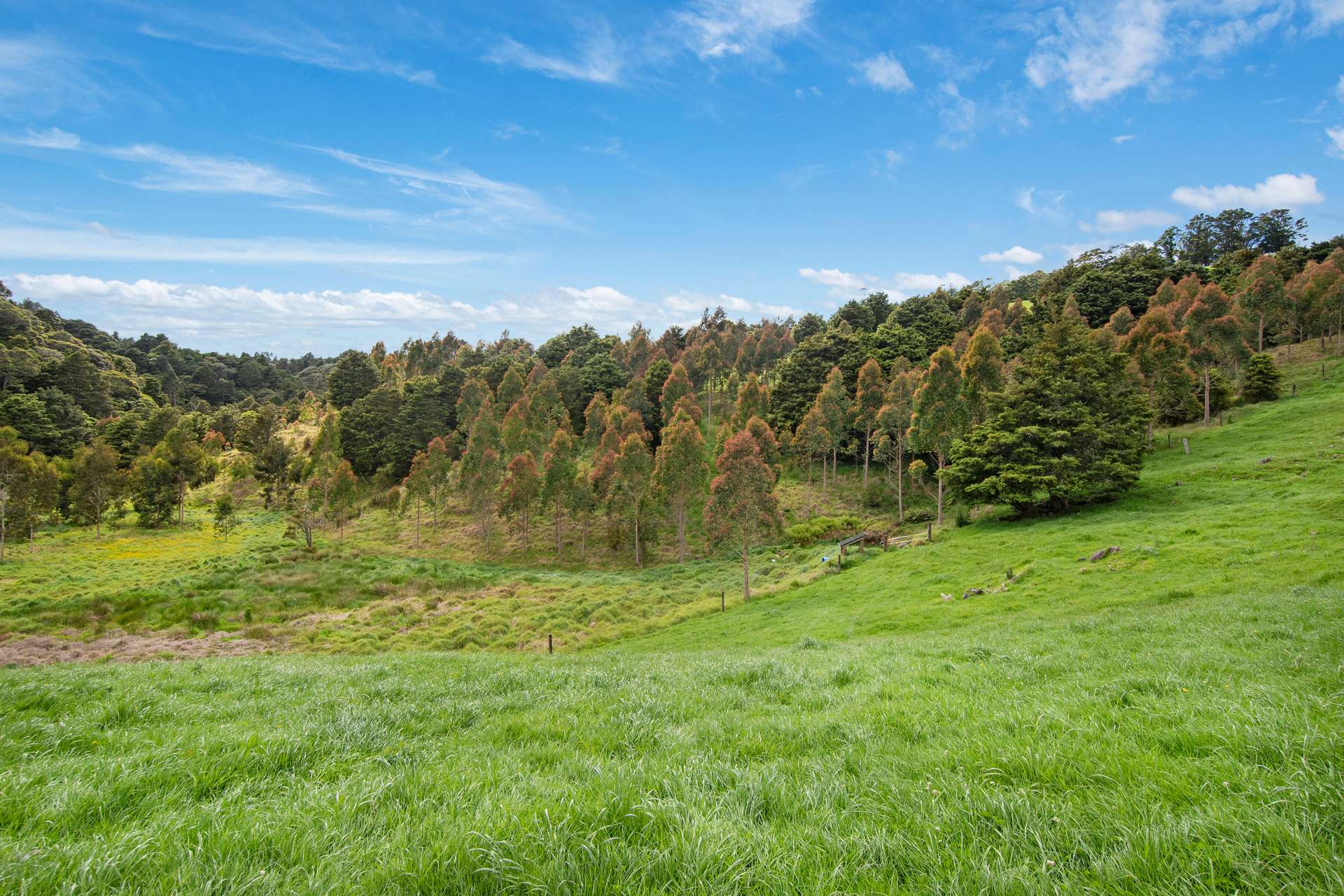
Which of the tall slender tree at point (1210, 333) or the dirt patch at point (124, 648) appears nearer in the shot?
the dirt patch at point (124, 648)

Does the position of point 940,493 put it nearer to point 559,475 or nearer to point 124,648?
point 559,475

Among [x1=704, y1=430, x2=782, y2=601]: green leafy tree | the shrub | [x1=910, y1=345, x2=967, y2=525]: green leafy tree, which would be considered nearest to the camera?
[x1=704, y1=430, x2=782, y2=601]: green leafy tree

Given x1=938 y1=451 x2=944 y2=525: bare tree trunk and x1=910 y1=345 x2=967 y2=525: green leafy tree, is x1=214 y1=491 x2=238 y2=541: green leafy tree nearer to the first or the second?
x1=938 y1=451 x2=944 y2=525: bare tree trunk

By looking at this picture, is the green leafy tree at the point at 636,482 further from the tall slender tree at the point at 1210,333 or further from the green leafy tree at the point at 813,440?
the tall slender tree at the point at 1210,333

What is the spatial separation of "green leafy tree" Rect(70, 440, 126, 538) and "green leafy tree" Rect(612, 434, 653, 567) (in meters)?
58.0

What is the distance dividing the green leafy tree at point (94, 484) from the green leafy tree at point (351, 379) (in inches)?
1546

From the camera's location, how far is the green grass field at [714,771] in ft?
8.77

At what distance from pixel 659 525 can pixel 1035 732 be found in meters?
54.1

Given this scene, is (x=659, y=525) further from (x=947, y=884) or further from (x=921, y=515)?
(x=947, y=884)

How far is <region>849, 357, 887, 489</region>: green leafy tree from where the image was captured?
60000 millimetres

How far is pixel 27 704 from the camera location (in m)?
7.00

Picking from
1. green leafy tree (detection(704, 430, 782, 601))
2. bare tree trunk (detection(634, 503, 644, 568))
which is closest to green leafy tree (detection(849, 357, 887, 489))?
bare tree trunk (detection(634, 503, 644, 568))

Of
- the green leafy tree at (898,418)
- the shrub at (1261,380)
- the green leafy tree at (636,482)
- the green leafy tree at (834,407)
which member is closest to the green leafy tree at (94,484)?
the green leafy tree at (636,482)

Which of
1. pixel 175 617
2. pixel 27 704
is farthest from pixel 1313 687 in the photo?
pixel 175 617
